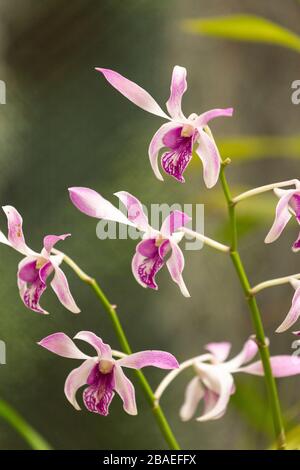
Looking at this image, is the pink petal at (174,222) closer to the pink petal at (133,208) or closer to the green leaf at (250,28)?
the pink petal at (133,208)

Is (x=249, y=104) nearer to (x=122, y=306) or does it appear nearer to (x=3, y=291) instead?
(x=122, y=306)

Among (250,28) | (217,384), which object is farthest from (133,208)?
(250,28)

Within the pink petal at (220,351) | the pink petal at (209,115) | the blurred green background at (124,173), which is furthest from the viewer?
the blurred green background at (124,173)

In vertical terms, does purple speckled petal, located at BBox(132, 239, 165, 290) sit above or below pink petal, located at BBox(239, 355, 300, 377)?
above

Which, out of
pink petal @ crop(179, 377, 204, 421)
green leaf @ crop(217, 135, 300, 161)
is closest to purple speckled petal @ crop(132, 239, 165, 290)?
pink petal @ crop(179, 377, 204, 421)

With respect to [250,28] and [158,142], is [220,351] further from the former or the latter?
[250,28]

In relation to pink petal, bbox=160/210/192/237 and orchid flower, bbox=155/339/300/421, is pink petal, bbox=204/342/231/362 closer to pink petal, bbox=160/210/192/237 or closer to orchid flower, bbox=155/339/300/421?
orchid flower, bbox=155/339/300/421

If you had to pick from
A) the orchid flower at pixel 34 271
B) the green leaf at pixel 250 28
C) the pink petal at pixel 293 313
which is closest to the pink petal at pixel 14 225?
the orchid flower at pixel 34 271
